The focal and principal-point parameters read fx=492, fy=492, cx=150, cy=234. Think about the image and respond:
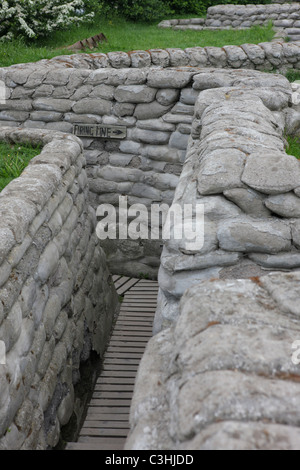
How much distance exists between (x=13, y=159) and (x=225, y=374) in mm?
3435

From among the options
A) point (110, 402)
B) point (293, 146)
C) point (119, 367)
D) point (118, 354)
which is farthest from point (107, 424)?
point (293, 146)

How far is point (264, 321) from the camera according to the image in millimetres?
1531

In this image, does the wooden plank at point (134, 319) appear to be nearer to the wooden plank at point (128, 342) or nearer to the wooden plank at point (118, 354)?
the wooden plank at point (128, 342)

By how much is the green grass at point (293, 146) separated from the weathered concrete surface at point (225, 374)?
217 centimetres

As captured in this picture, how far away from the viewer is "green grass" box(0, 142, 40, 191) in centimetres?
396

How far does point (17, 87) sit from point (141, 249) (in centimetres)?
251

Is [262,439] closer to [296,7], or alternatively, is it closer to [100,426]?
[100,426]

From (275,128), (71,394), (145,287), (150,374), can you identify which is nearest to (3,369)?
(150,374)

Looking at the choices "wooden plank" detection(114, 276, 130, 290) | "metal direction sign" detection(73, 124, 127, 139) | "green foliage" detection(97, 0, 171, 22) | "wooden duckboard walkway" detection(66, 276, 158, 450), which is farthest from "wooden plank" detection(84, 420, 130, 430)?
"green foliage" detection(97, 0, 171, 22)

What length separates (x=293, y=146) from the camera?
4012 millimetres

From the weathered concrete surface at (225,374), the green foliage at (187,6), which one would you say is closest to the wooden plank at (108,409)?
the weathered concrete surface at (225,374)

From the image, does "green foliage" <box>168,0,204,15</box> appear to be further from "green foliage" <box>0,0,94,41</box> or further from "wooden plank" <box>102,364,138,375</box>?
"wooden plank" <box>102,364,138,375</box>

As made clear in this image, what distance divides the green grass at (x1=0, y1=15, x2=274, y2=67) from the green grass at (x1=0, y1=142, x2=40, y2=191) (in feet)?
9.75

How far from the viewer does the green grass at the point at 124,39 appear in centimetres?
773
